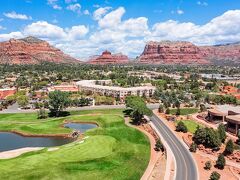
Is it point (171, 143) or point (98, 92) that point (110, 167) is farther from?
point (98, 92)

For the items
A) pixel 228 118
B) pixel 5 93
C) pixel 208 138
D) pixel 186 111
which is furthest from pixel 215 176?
pixel 5 93

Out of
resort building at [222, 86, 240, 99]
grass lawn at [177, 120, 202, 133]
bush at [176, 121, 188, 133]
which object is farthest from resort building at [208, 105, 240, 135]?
resort building at [222, 86, 240, 99]

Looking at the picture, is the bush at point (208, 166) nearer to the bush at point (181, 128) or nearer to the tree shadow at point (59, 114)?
the bush at point (181, 128)

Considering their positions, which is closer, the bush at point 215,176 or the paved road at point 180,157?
the bush at point 215,176

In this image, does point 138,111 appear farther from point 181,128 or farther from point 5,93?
point 5,93

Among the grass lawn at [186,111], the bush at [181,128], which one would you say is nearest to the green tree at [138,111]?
the bush at [181,128]

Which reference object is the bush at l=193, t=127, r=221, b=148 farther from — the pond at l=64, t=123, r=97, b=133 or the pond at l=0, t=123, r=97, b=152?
the pond at l=64, t=123, r=97, b=133
